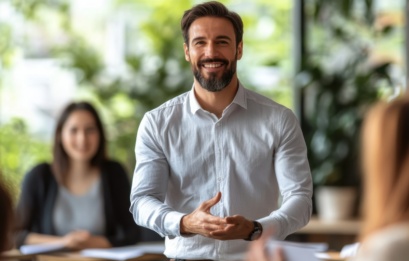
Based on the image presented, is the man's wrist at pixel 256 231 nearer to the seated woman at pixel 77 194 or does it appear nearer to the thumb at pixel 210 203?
the thumb at pixel 210 203

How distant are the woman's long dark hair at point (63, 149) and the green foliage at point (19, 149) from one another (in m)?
1.60

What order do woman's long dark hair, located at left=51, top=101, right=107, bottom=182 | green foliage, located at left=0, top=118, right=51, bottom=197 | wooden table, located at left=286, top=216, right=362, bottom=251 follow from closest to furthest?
woman's long dark hair, located at left=51, top=101, right=107, bottom=182
wooden table, located at left=286, top=216, right=362, bottom=251
green foliage, located at left=0, top=118, right=51, bottom=197

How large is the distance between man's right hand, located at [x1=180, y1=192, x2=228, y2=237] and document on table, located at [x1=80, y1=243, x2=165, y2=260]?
1.84 metres

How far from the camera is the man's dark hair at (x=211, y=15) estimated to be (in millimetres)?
3330

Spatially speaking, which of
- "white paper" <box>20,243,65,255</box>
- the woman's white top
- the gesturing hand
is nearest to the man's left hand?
the gesturing hand

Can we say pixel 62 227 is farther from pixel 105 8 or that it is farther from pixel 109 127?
pixel 105 8

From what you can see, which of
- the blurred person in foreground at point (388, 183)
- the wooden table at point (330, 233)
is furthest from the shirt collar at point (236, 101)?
the wooden table at point (330, 233)

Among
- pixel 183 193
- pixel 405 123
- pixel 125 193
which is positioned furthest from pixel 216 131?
pixel 125 193

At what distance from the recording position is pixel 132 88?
7367 mm

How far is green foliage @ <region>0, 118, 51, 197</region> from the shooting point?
729cm

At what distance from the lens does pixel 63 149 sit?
574 centimetres

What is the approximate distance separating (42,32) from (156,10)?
88 centimetres

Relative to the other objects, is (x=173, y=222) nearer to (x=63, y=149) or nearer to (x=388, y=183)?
(x=388, y=183)

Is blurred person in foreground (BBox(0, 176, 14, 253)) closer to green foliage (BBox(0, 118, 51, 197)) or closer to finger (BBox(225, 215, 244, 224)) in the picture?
finger (BBox(225, 215, 244, 224))
